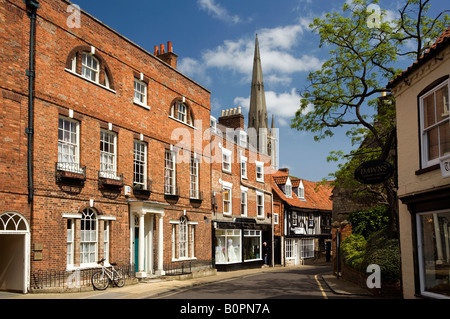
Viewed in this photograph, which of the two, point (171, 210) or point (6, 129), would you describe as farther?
point (171, 210)

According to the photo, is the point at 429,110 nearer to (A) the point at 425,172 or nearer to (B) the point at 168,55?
(A) the point at 425,172

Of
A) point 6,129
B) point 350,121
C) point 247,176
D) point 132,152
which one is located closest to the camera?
point 6,129

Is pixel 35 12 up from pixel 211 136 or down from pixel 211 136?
up

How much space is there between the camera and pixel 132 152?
21.6m

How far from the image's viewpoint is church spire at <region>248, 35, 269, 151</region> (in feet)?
358

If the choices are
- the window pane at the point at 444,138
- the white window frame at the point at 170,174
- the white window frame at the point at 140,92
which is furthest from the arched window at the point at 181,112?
the window pane at the point at 444,138

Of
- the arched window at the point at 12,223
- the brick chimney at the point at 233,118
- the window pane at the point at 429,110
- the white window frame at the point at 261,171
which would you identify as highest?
the brick chimney at the point at 233,118

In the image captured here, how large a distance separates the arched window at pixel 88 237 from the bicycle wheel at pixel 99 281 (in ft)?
2.72

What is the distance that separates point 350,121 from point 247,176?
57.3 feet

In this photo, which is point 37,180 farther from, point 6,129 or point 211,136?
point 211,136

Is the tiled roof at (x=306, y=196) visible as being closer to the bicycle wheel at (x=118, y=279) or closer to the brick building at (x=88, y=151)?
the brick building at (x=88, y=151)

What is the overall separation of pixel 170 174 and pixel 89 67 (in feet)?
25.1

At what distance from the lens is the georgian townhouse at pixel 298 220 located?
137 feet

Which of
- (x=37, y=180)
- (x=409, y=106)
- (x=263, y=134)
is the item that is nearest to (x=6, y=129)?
(x=37, y=180)
